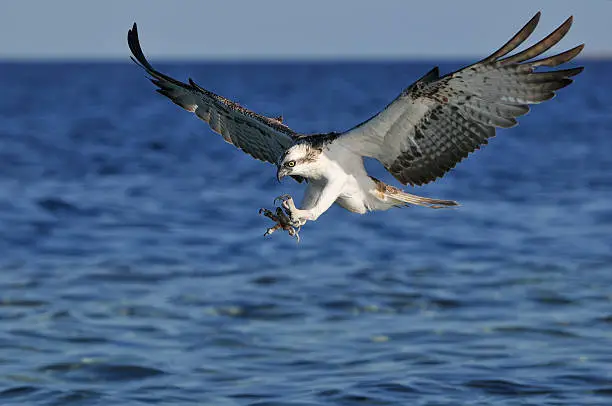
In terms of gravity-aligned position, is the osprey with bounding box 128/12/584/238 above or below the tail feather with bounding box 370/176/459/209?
above

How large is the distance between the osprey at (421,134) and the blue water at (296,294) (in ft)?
10.0

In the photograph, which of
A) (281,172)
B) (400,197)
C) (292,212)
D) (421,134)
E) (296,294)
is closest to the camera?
(292,212)

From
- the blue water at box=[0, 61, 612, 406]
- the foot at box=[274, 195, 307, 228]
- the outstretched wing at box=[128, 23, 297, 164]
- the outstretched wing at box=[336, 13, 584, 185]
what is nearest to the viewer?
the outstretched wing at box=[336, 13, 584, 185]

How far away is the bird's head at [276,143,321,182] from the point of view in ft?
25.1

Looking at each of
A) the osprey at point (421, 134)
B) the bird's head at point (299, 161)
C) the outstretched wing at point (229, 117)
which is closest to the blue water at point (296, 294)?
the outstretched wing at point (229, 117)

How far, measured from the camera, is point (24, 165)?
28594 mm

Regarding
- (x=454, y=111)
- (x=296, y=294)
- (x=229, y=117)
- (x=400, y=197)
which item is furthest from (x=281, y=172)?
(x=296, y=294)

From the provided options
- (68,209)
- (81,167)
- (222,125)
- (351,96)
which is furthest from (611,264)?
(351,96)

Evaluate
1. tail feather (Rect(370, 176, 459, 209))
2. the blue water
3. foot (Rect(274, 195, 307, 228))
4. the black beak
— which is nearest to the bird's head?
the black beak

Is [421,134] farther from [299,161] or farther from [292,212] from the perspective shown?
[292,212]

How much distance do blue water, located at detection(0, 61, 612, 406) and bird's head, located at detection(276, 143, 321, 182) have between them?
340cm

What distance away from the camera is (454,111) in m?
7.86

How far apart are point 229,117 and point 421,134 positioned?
198 centimetres

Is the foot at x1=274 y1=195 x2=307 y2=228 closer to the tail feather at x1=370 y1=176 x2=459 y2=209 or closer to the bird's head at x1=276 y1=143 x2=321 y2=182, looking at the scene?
the bird's head at x1=276 y1=143 x2=321 y2=182
